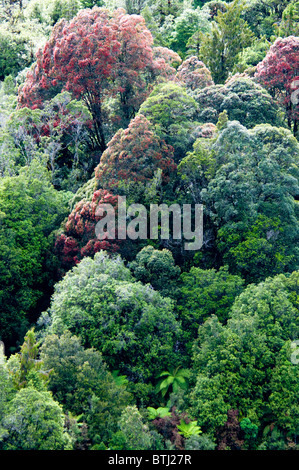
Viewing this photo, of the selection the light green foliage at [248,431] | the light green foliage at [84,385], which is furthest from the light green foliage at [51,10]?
the light green foliage at [248,431]

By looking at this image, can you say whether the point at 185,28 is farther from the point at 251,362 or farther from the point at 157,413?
the point at 157,413

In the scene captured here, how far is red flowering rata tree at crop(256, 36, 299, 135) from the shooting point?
33.6m

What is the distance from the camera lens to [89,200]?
2694 centimetres

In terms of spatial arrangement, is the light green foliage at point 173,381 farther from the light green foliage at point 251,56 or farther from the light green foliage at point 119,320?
the light green foliage at point 251,56

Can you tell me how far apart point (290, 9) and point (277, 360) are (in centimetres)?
3237

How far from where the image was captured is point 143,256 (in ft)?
78.7

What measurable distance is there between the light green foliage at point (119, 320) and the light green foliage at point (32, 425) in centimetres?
469

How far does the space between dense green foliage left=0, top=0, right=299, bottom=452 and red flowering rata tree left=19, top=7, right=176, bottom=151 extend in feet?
0.35

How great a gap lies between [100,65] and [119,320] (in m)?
18.3

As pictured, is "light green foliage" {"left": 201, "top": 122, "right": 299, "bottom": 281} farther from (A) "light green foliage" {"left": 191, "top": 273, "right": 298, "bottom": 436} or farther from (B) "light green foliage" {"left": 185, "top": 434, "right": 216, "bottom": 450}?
(B) "light green foliage" {"left": 185, "top": 434, "right": 216, "bottom": 450}

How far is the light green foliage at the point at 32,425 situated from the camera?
16297 mm

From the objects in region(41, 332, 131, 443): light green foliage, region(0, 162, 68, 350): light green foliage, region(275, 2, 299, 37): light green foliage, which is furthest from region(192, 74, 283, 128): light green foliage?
region(41, 332, 131, 443): light green foliage

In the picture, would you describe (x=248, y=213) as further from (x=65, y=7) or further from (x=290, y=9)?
(x=65, y=7)
